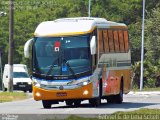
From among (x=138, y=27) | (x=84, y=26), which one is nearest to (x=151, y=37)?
(x=138, y=27)

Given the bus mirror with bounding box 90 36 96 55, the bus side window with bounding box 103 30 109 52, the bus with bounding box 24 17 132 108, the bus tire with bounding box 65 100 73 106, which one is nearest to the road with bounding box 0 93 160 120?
the bus tire with bounding box 65 100 73 106

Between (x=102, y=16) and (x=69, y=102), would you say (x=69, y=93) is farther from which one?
(x=102, y=16)

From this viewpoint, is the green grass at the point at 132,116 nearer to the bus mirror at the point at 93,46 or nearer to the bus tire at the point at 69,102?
the bus mirror at the point at 93,46

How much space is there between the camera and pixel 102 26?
103 feet

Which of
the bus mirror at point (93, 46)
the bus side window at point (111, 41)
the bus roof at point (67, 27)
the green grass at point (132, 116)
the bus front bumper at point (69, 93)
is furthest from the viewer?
the bus side window at point (111, 41)

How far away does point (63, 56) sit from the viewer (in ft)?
95.7

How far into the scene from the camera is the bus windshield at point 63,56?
29.0 metres

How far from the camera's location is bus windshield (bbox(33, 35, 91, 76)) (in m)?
29.0

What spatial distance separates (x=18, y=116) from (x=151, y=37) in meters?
45.1

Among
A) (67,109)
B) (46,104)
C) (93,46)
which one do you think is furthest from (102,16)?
(67,109)

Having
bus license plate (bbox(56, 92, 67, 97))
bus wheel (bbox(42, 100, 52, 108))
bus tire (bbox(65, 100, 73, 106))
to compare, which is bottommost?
bus tire (bbox(65, 100, 73, 106))

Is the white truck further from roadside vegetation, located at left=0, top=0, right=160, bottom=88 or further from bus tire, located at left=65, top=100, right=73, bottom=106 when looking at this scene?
bus tire, located at left=65, top=100, right=73, bottom=106

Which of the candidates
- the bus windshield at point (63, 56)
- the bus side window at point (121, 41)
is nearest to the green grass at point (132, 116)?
the bus windshield at point (63, 56)

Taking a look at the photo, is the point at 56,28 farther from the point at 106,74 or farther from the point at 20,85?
the point at 20,85
